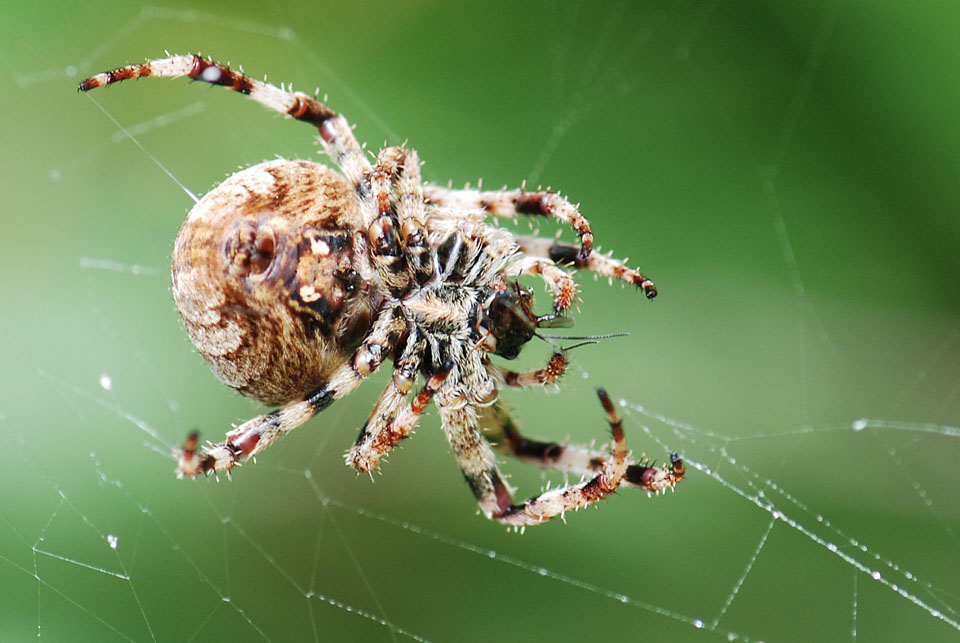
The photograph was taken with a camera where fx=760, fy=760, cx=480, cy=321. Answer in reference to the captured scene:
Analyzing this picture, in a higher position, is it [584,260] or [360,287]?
[584,260]

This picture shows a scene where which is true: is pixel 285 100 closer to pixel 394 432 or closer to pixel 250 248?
pixel 250 248

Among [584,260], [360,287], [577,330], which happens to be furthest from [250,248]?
[577,330]

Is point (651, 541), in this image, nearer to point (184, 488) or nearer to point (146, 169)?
point (184, 488)

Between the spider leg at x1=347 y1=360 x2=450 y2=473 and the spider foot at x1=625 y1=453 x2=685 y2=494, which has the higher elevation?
the spider foot at x1=625 y1=453 x2=685 y2=494

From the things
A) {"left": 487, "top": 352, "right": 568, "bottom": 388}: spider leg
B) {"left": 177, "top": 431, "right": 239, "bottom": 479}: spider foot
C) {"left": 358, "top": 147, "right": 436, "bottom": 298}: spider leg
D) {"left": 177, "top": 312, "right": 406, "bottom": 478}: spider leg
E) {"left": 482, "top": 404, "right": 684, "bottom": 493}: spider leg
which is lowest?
{"left": 177, "top": 431, "right": 239, "bottom": 479}: spider foot

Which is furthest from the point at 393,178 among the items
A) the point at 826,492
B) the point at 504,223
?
the point at 826,492

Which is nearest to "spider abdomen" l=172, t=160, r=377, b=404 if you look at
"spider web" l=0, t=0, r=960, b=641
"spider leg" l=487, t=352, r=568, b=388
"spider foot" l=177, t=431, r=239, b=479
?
"spider foot" l=177, t=431, r=239, b=479

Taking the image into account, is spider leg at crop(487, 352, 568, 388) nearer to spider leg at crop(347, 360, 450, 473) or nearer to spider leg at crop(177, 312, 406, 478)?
spider leg at crop(347, 360, 450, 473)
